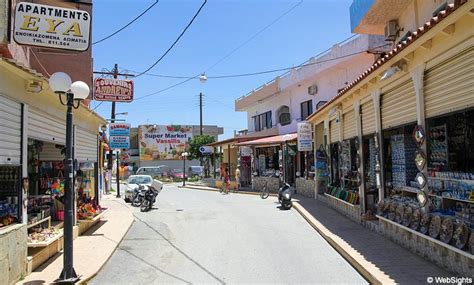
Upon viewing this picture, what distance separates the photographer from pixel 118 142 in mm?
23391

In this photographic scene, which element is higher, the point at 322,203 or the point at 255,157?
the point at 255,157

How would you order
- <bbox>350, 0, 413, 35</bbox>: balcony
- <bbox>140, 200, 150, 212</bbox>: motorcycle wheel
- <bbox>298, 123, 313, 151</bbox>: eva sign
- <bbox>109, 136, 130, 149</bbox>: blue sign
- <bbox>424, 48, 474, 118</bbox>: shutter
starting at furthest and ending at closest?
<bbox>109, 136, 130, 149</bbox>: blue sign, <bbox>298, 123, 313, 151</bbox>: eva sign, <bbox>140, 200, 150, 212</bbox>: motorcycle wheel, <bbox>350, 0, 413, 35</bbox>: balcony, <bbox>424, 48, 474, 118</bbox>: shutter

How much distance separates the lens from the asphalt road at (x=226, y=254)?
7305 mm

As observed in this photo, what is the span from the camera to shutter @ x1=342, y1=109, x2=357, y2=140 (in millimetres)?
12844

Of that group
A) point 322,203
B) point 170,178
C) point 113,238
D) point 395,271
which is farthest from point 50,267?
point 170,178

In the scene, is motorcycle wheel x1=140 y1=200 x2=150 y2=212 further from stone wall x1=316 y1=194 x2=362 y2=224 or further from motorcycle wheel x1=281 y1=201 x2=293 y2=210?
stone wall x1=316 y1=194 x2=362 y2=224

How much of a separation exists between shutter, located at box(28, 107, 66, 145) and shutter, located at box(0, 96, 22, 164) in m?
0.69

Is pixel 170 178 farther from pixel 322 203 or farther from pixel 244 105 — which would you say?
pixel 322 203

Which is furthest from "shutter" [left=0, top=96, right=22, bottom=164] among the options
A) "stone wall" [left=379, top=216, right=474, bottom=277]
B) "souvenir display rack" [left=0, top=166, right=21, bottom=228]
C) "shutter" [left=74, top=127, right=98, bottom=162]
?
"stone wall" [left=379, top=216, right=474, bottom=277]

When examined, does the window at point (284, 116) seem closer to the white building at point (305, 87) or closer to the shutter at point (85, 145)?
the white building at point (305, 87)

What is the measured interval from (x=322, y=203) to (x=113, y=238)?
382 inches

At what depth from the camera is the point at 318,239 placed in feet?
35.7

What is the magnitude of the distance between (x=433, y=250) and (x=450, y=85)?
279cm

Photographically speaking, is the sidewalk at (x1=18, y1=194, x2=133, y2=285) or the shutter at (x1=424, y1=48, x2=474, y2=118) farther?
the sidewalk at (x1=18, y1=194, x2=133, y2=285)
